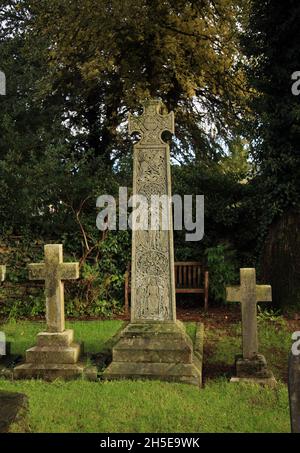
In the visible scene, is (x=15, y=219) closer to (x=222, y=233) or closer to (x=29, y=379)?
(x=222, y=233)

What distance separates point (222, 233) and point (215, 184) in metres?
1.32

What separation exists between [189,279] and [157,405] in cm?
659

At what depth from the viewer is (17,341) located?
26.9 ft

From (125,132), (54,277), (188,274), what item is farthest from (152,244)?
(125,132)

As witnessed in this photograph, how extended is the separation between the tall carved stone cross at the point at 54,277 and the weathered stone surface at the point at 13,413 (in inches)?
98.7

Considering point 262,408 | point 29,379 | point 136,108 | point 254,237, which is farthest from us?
point 136,108

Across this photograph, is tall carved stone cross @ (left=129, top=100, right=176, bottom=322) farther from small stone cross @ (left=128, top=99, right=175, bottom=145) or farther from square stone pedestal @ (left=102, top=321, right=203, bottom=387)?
square stone pedestal @ (left=102, top=321, right=203, bottom=387)

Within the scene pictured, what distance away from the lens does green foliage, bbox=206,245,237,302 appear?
1124cm

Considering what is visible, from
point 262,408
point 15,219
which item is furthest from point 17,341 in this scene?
point 262,408

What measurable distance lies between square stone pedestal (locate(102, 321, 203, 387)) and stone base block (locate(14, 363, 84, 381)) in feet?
1.31

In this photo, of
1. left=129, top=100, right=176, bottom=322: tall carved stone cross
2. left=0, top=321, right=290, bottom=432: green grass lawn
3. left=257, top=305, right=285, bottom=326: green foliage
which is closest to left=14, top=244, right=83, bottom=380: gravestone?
left=0, top=321, right=290, bottom=432: green grass lawn

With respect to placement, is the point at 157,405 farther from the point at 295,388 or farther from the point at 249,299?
the point at 295,388

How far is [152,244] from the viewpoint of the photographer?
6332 mm

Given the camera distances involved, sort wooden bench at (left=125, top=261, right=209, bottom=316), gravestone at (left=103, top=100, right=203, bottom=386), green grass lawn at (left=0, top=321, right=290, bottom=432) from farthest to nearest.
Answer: wooden bench at (left=125, top=261, right=209, bottom=316) → gravestone at (left=103, top=100, right=203, bottom=386) → green grass lawn at (left=0, top=321, right=290, bottom=432)
